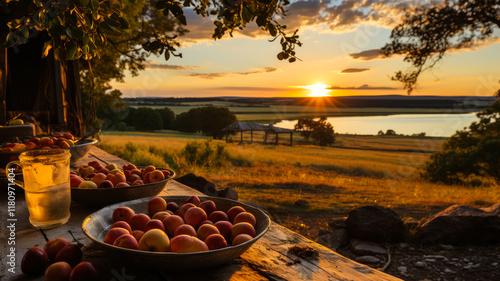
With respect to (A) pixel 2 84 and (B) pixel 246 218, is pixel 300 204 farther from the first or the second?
(B) pixel 246 218

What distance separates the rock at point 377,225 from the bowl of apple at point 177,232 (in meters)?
5.20

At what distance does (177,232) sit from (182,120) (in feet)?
181

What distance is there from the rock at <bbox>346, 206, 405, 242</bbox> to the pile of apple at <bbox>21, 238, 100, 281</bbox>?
18.8 feet

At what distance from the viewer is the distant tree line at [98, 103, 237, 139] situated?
49.9 m

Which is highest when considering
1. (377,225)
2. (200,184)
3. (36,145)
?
(36,145)

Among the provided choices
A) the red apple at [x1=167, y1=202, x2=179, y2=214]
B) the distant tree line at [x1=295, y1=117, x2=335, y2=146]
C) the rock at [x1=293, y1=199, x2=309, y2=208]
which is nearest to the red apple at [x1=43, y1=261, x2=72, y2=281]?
the red apple at [x1=167, y1=202, x2=179, y2=214]

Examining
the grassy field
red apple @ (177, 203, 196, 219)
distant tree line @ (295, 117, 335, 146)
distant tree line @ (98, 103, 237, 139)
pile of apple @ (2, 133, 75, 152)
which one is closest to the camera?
red apple @ (177, 203, 196, 219)

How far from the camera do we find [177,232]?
119 cm

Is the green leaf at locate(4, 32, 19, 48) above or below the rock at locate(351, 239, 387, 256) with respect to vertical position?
above

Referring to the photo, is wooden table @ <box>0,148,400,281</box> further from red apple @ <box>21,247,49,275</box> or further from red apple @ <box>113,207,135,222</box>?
red apple @ <box>113,207,135,222</box>

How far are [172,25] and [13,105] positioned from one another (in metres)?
9.91

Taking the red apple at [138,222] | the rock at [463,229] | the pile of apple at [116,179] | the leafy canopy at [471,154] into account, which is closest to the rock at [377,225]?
the rock at [463,229]

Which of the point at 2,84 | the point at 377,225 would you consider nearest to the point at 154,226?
the point at 2,84

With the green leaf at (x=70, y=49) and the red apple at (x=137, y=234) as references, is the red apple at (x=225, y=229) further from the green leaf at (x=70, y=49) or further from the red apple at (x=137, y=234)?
the green leaf at (x=70, y=49)
